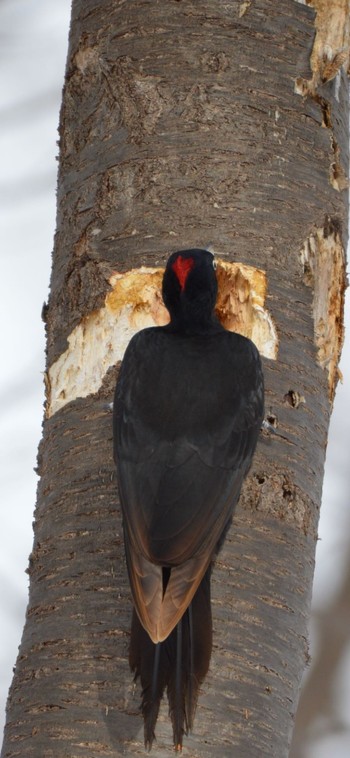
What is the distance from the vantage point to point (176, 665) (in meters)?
2.57

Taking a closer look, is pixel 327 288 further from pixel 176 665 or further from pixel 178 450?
pixel 176 665

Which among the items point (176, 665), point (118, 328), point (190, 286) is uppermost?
point (190, 286)

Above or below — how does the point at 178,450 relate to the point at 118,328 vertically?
below

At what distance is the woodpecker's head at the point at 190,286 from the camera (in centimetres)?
302

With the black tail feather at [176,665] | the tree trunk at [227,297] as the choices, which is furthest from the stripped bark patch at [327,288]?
the black tail feather at [176,665]

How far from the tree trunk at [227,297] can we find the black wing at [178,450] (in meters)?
0.09

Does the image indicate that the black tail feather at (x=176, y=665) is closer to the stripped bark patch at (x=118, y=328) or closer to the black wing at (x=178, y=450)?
the black wing at (x=178, y=450)

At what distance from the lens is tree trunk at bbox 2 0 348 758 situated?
267 cm

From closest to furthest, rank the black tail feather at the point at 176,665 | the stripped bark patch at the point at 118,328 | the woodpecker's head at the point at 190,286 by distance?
1. the black tail feather at the point at 176,665
2. the woodpecker's head at the point at 190,286
3. the stripped bark patch at the point at 118,328

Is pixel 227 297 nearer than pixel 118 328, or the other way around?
pixel 118 328

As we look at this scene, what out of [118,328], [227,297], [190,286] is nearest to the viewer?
[190,286]

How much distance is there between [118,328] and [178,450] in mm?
460

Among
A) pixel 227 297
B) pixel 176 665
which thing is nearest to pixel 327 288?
pixel 227 297

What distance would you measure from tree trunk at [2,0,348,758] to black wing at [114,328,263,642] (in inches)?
3.5
